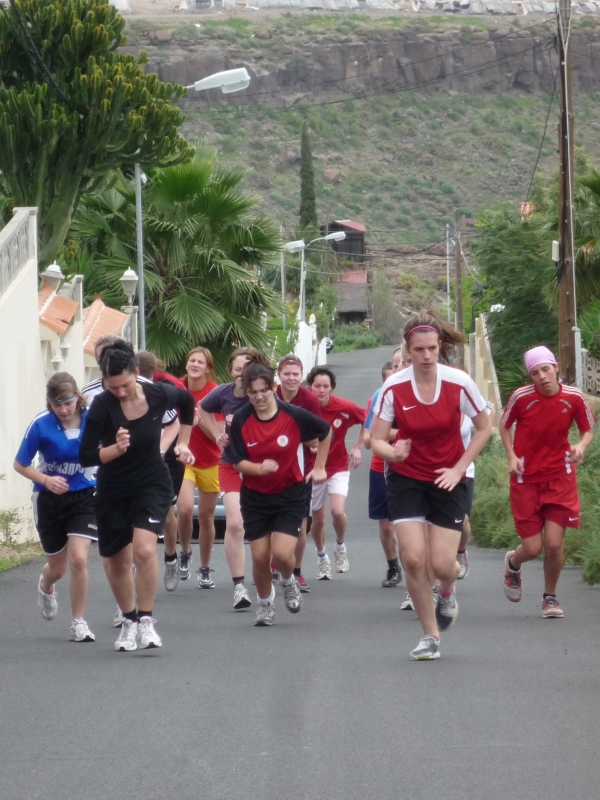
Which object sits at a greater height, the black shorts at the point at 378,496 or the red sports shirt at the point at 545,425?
the red sports shirt at the point at 545,425

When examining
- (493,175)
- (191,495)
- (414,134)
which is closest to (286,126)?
(414,134)

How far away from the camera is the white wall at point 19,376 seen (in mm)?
14992

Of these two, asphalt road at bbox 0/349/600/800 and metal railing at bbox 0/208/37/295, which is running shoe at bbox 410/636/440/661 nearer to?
asphalt road at bbox 0/349/600/800

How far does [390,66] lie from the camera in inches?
6693

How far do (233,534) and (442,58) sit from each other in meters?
169

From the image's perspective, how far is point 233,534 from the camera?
10.1 metres

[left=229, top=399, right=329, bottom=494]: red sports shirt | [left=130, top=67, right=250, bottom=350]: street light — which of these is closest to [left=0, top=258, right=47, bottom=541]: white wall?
[left=130, top=67, right=250, bottom=350]: street light

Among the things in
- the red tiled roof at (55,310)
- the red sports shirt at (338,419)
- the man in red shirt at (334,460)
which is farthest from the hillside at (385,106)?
the red sports shirt at (338,419)

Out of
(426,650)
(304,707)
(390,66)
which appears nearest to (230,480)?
(426,650)

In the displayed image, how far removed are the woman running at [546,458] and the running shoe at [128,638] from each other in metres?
3.00

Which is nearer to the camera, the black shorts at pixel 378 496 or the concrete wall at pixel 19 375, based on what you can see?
the black shorts at pixel 378 496

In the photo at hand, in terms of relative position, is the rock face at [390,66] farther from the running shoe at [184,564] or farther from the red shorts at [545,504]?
the red shorts at [545,504]

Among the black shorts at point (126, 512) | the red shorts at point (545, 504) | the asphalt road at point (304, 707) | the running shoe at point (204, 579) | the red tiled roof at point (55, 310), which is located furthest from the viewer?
the red tiled roof at point (55, 310)

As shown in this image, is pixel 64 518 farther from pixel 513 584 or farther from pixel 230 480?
pixel 513 584
